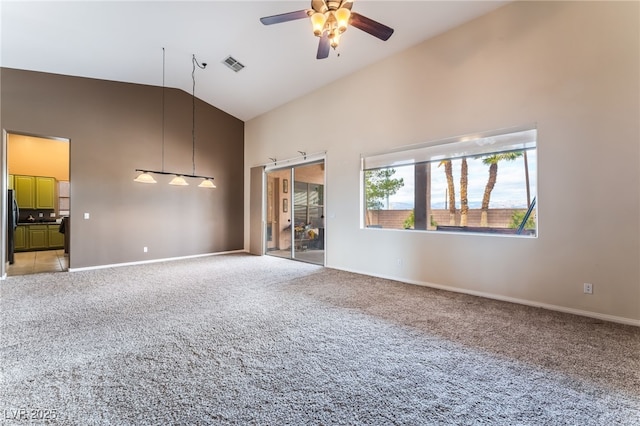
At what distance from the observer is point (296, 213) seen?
278 inches

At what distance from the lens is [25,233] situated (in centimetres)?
802

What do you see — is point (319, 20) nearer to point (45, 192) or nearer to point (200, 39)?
point (200, 39)

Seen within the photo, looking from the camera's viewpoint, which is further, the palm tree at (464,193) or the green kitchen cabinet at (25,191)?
the green kitchen cabinet at (25,191)

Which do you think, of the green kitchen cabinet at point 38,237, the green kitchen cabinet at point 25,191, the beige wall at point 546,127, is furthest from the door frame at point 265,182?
the green kitchen cabinet at point 25,191

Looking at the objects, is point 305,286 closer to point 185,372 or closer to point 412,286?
point 412,286

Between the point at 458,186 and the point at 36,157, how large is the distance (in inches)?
454

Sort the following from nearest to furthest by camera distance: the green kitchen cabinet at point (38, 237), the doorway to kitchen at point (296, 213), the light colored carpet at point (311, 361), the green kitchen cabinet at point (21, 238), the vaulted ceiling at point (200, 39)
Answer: the light colored carpet at point (311, 361) < the vaulted ceiling at point (200, 39) < the doorway to kitchen at point (296, 213) < the green kitchen cabinet at point (21, 238) < the green kitchen cabinet at point (38, 237)

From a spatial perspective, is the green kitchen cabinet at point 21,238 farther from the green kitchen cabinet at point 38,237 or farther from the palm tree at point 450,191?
the palm tree at point 450,191

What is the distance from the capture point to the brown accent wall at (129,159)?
5375 mm

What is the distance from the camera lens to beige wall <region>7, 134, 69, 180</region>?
26.9 feet

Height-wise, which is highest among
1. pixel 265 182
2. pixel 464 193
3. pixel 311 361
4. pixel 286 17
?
pixel 286 17

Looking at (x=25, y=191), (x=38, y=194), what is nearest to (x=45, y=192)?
(x=38, y=194)

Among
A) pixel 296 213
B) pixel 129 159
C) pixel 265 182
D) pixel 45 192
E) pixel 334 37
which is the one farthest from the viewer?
pixel 45 192

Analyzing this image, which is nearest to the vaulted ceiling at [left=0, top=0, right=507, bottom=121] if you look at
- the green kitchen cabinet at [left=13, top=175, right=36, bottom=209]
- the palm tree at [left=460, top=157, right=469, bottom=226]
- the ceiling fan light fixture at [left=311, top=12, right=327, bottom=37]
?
the ceiling fan light fixture at [left=311, top=12, right=327, bottom=37]
